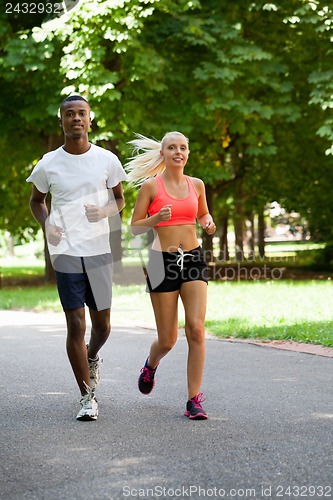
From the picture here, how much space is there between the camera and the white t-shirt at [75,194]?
22.3 ft

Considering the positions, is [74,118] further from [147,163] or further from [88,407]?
[88,407]

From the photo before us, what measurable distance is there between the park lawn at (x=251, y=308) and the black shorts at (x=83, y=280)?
4604 millimetres

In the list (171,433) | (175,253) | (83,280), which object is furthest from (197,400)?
(83,280)

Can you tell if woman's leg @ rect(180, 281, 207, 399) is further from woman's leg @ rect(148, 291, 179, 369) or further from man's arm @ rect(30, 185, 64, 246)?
man's arm @ rect(30, 185, 64, 246)

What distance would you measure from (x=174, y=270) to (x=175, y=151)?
896 mm

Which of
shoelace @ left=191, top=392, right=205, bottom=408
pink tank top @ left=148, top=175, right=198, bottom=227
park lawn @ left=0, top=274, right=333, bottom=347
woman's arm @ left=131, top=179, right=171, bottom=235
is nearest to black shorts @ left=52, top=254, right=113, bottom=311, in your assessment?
woman's arm @ left=131, top=179, right=171, bottom=235

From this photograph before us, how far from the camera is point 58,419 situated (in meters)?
6.79

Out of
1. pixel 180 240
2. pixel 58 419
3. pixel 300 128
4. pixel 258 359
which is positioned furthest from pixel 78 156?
pixel 300 128

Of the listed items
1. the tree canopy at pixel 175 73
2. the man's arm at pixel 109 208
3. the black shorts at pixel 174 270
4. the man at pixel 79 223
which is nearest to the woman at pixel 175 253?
the black shorts at pixel 174 270

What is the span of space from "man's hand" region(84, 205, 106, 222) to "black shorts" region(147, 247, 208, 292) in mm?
542

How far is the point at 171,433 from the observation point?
20.2ft

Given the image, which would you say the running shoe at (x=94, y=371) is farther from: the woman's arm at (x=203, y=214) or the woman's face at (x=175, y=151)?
the woman's face at (x=175, y=151)

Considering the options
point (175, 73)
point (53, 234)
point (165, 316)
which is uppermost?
point (175, 73)

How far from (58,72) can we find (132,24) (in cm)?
278
